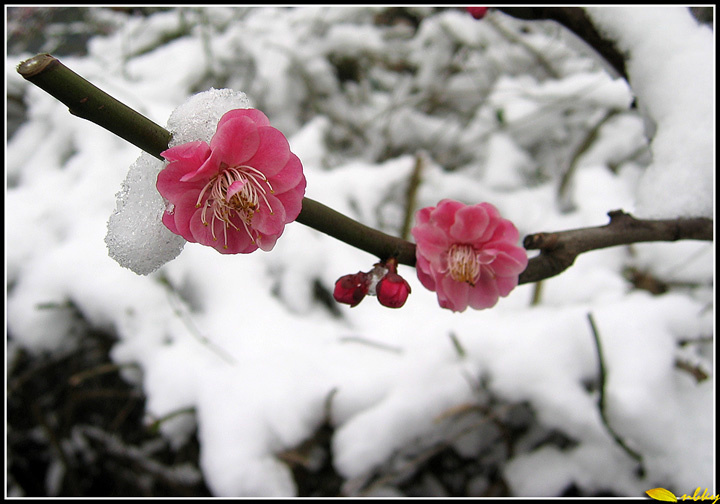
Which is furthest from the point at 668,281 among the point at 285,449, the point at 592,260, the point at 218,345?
the point at 218,345

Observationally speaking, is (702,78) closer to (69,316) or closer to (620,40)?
(620,40)

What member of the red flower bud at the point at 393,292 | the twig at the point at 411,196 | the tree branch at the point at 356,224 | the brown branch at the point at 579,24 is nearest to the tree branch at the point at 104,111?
the tree branch at the point at 356,224

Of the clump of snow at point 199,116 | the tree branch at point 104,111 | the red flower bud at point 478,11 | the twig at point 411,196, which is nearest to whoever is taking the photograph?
the tree branch at point 104,111

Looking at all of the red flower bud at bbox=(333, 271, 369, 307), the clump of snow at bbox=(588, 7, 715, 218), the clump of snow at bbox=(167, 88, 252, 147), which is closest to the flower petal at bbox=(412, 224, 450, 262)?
the red flower bud at bbox=(333, 271, 369, 307)

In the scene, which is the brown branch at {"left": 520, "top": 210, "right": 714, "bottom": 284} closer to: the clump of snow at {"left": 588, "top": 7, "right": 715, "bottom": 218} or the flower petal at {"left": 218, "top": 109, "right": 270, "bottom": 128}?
the clump of snow at {"left": 588, "top": 7, "right": 715, "bottom": 218}

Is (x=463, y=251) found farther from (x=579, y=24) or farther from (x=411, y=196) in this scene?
(x=411, y=196)

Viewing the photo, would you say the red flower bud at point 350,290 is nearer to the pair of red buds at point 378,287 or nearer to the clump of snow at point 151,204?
the pair of red buds at point 378,287
